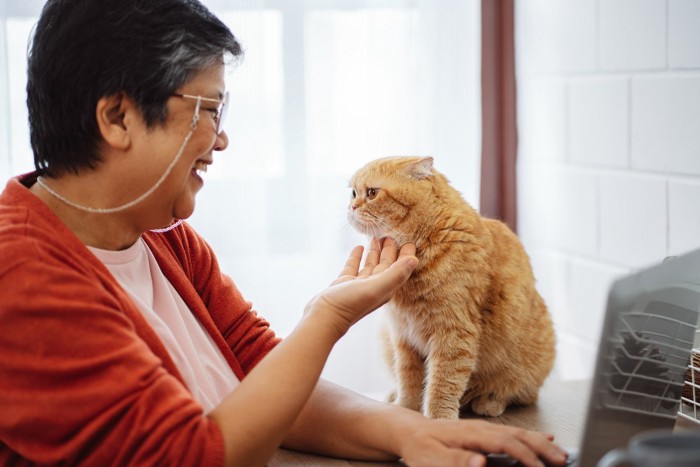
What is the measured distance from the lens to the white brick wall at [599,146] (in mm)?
1582

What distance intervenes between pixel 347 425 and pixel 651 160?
94cm

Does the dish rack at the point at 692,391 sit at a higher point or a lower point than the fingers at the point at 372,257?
lower

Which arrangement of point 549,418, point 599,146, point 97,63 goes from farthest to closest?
point 599,146 → point 549,418 → point 97,63

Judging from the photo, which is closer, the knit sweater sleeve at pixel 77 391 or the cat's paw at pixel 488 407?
the knit sweater sleeve at pixel 77 391

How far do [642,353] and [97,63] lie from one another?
746 millimetres

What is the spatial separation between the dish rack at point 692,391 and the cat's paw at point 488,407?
0.28 m

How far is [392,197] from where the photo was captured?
54.5 inches

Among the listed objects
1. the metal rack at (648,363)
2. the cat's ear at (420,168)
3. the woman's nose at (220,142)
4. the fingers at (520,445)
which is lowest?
the fingers at (520,445)

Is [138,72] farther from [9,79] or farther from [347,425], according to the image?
[9,79]

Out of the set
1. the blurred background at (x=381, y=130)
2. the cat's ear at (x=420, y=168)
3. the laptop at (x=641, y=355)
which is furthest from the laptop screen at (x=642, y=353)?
the blurred background at (x=381, y=130)

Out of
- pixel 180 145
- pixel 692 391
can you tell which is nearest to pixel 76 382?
pixel 180 145

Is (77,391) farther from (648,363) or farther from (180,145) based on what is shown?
(648,363)

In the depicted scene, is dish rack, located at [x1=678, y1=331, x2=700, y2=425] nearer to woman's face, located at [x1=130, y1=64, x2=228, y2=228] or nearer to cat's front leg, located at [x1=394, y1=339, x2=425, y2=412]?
cat's front leg, located at [x1=394, y1=339, x2=425, y2=412]

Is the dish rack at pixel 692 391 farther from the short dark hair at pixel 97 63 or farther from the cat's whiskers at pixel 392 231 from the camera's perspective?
the short dark hair at pixel 97 63
